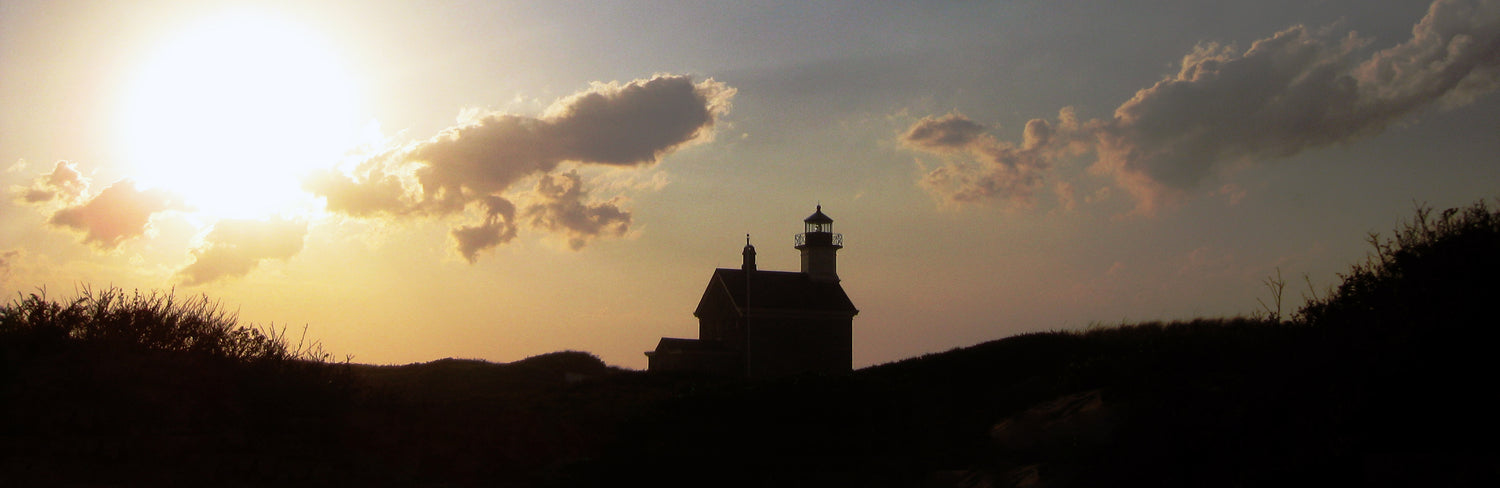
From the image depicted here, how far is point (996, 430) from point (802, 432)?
317 cm

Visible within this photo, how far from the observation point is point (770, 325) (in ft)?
149

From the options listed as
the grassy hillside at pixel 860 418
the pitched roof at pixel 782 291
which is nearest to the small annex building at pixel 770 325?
the pitched roof at pixel 782 291

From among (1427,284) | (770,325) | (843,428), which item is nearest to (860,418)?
(843,428)

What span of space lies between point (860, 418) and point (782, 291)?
3119 cm

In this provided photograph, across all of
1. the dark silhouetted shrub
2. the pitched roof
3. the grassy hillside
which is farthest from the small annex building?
the dark silhouetted shrub

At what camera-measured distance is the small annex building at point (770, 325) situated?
1756 inches

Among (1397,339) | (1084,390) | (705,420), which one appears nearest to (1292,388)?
(1397,339)

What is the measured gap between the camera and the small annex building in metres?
44.6

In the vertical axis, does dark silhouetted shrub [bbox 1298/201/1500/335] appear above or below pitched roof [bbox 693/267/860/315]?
below

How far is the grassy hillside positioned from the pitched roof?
2686 centimetres

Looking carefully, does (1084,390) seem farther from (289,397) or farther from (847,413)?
(289,397)

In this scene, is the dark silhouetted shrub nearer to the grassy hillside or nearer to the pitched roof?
the grassy hillside

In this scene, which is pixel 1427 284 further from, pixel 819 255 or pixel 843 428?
pixel 819 255

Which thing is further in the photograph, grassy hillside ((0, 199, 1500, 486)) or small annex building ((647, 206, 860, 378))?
small annex building ((647, 206, 860, 378))
